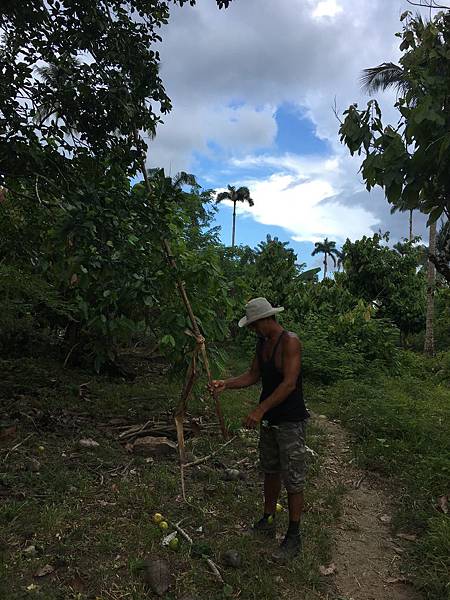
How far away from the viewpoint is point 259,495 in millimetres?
4395

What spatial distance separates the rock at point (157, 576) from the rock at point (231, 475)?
1526 mm

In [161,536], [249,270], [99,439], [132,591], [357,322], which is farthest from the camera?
[249,270]

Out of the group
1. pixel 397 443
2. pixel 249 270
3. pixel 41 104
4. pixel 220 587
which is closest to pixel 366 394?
pixel 397 443

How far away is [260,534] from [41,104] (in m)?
4.07

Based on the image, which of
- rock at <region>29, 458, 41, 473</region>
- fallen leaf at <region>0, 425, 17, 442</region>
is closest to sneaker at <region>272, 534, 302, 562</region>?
rock at <region>29, 458, 41, 473</region>

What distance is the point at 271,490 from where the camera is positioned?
12.2ft

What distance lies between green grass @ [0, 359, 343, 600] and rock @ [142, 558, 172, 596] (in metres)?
0.05

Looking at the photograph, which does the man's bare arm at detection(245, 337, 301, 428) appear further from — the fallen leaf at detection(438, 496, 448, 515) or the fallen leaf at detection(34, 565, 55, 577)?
the fallen leaf at detection(438, 496, 448, 515)

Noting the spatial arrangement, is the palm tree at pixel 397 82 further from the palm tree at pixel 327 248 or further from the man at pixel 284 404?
the palm tree at pixel 327 248

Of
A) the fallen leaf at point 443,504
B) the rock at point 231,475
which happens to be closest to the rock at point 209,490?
the rock at point 231,475

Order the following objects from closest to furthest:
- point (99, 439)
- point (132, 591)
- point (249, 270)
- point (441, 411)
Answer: point (132, 591)
point (99, 439)
point (441, 411)
point (249, 270)

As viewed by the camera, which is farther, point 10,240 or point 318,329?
point 318,329

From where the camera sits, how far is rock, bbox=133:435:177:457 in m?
5.04

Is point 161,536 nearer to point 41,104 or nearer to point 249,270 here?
point 41,104
